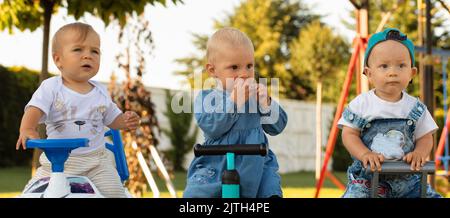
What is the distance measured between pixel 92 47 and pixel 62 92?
0.22 metres

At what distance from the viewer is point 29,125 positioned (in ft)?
8.55

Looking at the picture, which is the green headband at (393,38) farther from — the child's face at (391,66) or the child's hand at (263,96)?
the child's hand at (263,96)

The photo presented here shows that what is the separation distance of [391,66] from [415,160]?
409 millimetres

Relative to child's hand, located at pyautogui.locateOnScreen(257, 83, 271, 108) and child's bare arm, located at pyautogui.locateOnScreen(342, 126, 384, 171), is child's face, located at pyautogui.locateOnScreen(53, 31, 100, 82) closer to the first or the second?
child's hand, located at pyautogui.locateOnScreen(257, 83, 271, 108)

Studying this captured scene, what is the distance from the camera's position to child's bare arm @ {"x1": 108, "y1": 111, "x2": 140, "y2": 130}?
2.97m

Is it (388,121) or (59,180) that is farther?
(388,121)

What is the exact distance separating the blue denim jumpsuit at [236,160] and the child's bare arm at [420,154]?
0.57m

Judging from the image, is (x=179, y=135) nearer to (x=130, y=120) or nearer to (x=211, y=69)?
(x=130, y=120)

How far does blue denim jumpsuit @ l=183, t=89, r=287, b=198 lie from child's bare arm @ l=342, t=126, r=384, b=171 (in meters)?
0.34

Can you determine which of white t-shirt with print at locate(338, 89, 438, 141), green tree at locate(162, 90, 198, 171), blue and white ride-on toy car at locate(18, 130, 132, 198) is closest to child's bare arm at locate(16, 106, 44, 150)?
blue and white ride-on toy car at locate(18, 130, 132, 198)

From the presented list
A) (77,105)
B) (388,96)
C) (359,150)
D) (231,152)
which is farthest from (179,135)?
(231,152)

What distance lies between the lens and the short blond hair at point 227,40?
2.76 metres

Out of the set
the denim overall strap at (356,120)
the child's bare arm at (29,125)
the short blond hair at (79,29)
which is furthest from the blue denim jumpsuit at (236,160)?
the child's bare arm at (29,125)
